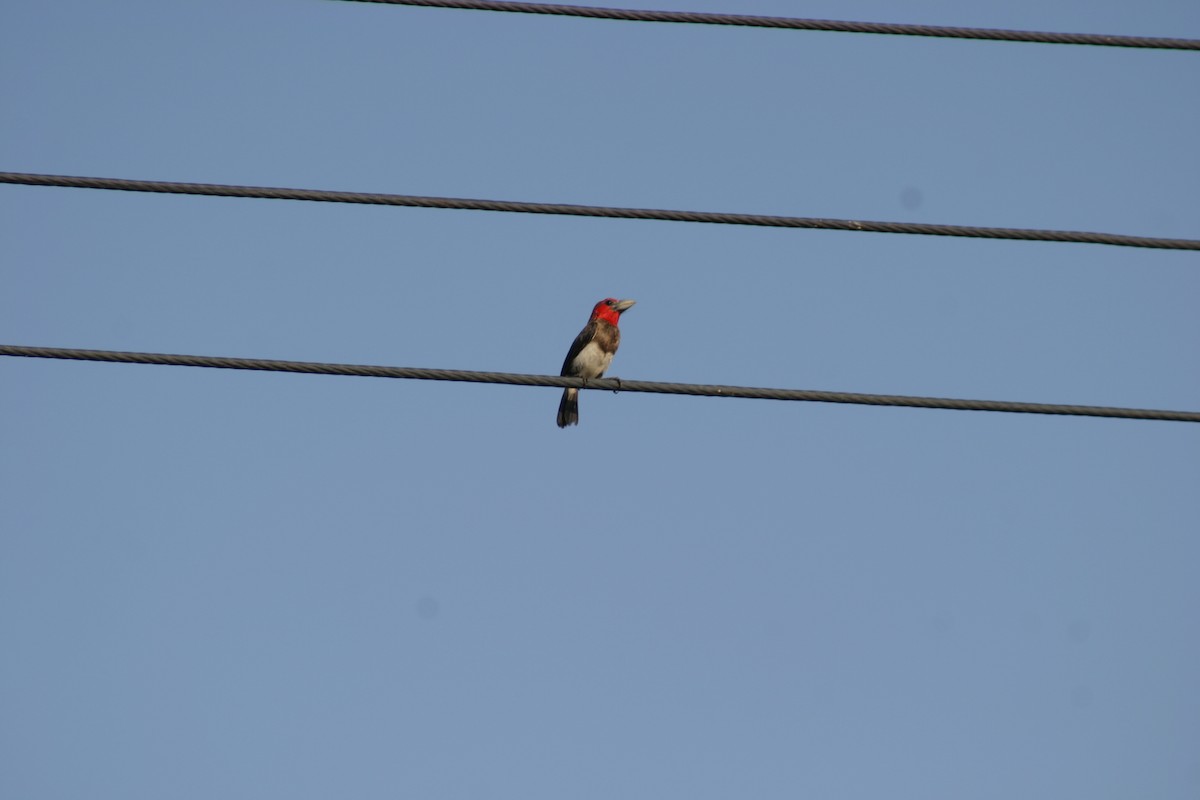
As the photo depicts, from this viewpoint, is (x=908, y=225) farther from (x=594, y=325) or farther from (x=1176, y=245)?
(x=594, y=325)

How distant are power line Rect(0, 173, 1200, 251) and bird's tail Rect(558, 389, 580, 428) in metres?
6.47

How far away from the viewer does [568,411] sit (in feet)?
42.2

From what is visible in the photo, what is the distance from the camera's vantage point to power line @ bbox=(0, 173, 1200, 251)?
6.17 metres

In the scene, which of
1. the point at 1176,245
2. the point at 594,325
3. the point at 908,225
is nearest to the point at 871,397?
the point at 908,225

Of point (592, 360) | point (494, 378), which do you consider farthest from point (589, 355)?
point (494, 378)

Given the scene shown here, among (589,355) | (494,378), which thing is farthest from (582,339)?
(494,378)

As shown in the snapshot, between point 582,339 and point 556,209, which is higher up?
point 582,339

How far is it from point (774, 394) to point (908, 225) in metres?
0.95

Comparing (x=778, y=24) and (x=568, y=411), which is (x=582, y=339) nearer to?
(x=568, y=411)

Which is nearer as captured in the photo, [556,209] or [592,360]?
[556,209]

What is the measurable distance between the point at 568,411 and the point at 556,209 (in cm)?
671

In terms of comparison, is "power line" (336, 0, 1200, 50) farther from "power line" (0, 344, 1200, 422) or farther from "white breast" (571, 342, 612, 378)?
"white breast" (571, 342, 612, 378)

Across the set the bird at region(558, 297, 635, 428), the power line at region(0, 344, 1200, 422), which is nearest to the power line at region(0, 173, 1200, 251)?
the power line at region(0, 344, 1200, 422)

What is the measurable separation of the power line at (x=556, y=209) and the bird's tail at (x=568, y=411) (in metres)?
6.47
